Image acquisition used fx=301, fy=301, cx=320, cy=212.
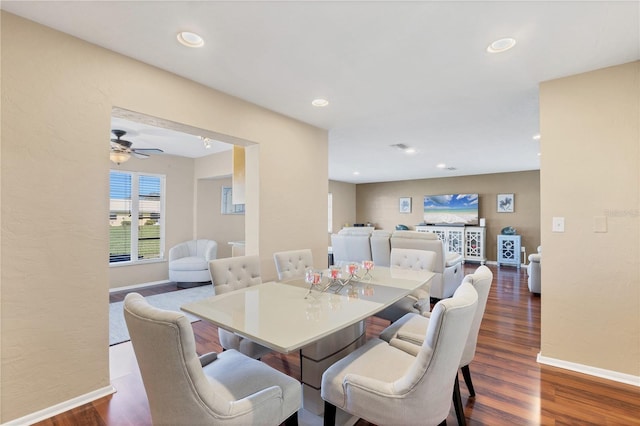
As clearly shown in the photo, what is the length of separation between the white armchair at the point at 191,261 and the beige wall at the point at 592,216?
16.2 ft

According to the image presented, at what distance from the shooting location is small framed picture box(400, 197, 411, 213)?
9.41 metres

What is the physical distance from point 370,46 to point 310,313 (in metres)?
1.80

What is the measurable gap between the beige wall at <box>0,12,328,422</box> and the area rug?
46.8 inches

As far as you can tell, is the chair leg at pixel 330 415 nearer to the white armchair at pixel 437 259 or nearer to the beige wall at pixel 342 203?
the white armchair at pixel 437 259

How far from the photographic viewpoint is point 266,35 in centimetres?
195

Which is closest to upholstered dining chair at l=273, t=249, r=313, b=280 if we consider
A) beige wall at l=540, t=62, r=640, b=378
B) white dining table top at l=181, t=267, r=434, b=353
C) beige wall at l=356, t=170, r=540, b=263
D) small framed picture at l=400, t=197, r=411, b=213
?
white dining table top at l=181, t=267, r=434, b=353

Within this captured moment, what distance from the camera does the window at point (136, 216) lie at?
5.39 meters

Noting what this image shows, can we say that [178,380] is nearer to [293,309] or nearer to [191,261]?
[293,309]

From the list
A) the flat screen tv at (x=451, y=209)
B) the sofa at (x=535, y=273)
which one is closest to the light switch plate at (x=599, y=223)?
the sofa at (x=535, y=273)

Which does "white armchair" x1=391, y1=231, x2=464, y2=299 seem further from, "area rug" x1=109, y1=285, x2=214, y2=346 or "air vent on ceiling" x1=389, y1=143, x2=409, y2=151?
"area rug" x1=109, y1=285, x2=214, y2=346

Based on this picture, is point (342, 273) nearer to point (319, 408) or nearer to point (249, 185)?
point (319, 408)

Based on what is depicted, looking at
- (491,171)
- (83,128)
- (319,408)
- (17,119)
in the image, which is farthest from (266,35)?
(491,171)

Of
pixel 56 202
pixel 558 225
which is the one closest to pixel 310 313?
pixel 56 202

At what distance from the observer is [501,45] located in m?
2.05
